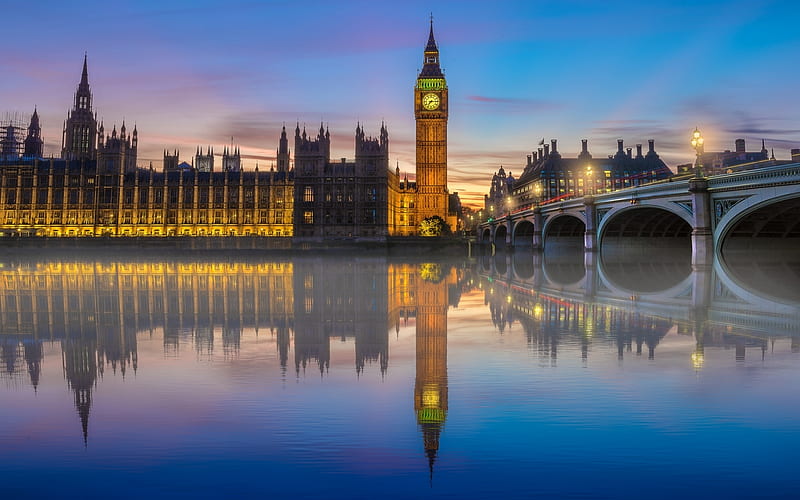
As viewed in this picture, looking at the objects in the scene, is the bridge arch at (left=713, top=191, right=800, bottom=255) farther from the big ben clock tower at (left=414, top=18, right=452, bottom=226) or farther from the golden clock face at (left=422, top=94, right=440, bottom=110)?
the golden clock face at (left=422, top=94, right=440, bottom=110)

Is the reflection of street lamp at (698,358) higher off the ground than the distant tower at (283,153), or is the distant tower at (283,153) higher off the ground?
the distant tower at (283,153)

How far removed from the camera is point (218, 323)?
14.4 m

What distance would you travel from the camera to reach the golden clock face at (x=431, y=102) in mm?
131500

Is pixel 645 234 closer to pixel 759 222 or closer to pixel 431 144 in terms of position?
pixel 759 222

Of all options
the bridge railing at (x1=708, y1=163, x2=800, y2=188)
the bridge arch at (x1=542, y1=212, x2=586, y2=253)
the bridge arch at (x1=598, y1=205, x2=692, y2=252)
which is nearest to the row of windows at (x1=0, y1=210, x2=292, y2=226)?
the bridge arch at (x1=542, y1=212, x2=586, y2=253)

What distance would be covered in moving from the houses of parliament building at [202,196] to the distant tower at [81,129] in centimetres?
983

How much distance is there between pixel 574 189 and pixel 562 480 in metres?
137

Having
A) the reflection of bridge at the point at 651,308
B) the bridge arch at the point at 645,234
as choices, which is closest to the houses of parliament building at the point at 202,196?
the bridge arch at the point at 645,234

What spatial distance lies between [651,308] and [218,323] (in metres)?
11.0

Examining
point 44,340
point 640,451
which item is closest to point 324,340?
point 44,340

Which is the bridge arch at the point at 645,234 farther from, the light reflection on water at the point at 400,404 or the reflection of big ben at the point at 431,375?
the reflection of big ben at the point at 431,375

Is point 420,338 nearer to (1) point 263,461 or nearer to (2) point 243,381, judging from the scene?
(2) point 243,381

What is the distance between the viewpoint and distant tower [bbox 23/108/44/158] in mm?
129750

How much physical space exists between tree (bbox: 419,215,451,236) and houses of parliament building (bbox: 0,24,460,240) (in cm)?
566
